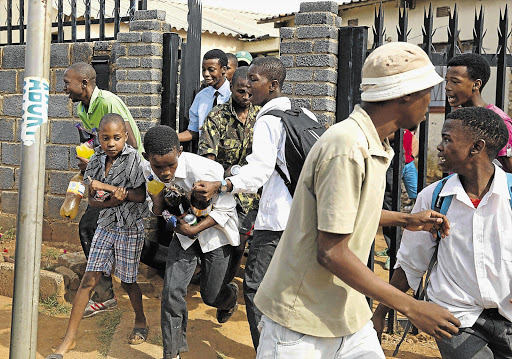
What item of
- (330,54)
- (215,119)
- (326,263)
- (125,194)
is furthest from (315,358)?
(330,54)

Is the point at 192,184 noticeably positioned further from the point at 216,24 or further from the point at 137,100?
the point at 216,24

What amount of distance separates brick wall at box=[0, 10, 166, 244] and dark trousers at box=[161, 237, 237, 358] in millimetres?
2565

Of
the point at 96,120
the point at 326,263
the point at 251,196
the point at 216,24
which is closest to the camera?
the point at 326,263

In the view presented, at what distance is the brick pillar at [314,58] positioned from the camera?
18.2ft

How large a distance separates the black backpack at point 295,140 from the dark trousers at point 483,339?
4.53ft

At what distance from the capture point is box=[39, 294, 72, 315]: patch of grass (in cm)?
533

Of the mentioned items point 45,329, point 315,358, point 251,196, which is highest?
point 251,196

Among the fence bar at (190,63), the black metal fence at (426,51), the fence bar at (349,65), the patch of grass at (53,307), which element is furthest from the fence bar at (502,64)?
the patch of grass at (53,307)

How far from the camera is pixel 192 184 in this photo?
13.6 feet

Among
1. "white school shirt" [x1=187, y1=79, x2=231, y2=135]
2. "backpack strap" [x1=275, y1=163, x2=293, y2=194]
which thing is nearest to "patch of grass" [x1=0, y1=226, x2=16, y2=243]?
"white school shirt" [x1=187, y1=79, x2=231, y2=135]

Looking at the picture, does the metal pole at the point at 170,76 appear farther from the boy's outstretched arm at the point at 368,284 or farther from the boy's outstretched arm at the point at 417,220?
the boy's outstretched arm at the point at 368,284

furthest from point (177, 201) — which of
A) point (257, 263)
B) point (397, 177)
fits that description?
point (397, 177)

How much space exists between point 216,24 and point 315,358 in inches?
621

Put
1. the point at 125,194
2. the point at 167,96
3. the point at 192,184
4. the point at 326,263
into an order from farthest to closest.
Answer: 1. the point at 167,96
2. the point at 125,194
3. the point at 192,184
4. the point at 326,263
